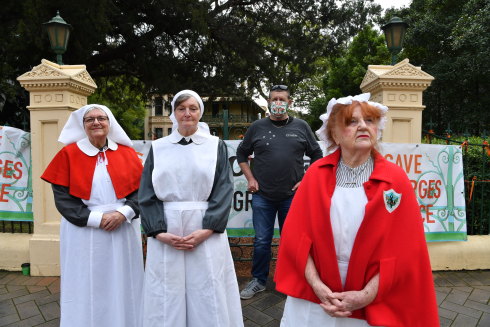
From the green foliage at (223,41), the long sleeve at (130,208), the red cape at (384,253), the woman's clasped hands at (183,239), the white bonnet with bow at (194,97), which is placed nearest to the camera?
the red cape at (384,253)

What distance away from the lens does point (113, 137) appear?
297cm

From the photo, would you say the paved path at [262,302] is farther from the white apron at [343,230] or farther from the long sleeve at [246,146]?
the white apron at [343,230]

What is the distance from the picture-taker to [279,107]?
3.66 m

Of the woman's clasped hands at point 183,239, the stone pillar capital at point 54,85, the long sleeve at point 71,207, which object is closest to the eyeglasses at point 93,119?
the long sleeve at point 71,207

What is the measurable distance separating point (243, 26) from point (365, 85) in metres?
7.66

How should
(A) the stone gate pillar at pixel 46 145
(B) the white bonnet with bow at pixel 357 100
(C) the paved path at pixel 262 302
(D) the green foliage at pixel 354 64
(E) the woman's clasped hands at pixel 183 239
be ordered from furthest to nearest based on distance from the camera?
(D) the green foliage at pixel 354 64, (A) the stone gate pillar at pixel 46 145, (C) the paved path at pixel 262 302, (E) the woman's clasped hands at pixel 183 239, (B) the white bonnet with bow at pixel 357 100

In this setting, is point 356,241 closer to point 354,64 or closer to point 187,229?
point 187,229

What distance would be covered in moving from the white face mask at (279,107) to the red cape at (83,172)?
1525 millimetres

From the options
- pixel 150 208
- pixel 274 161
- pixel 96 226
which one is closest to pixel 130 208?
pixel 96 226

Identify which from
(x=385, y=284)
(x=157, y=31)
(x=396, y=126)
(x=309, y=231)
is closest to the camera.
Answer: (x=385, y=284)

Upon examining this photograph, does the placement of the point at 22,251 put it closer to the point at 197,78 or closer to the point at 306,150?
the point at 306,150

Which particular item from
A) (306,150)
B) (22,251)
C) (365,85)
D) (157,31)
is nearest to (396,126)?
(365,85)

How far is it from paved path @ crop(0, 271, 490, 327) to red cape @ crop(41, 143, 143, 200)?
1.58 metres

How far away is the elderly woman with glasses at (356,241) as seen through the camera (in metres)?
1.69
